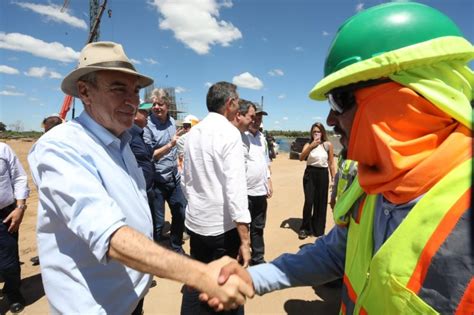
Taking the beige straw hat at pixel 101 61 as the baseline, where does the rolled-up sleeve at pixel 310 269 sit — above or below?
below

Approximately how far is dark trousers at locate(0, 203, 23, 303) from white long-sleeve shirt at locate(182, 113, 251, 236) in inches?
93.8

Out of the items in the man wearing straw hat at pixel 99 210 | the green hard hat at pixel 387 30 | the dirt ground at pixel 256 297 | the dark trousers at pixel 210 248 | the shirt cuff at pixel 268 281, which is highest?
the green hard hat at pixel 387 30

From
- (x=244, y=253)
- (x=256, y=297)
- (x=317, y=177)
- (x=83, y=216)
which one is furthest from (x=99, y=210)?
(x=317, y=177)

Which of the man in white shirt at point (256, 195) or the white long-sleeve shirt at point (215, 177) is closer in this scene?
the white long-sleeve shirt at point (215, 177)

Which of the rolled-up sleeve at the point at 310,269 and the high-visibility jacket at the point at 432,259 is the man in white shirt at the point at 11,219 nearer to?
the rolled-up sleeve at the point at 310,269

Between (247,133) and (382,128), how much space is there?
3850 mm

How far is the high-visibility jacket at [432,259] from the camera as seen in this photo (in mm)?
838

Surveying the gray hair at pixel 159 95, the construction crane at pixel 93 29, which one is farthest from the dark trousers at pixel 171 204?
the construction crane at pixel 93 29

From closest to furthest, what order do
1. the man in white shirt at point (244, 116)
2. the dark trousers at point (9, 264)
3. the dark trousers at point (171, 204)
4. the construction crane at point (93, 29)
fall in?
1. the dark trousers at point (9, 264)
2. the man in white shirt at point (244, 116)
3. the dark trousers at point (171, 204)
4. the construction crane at point (93, 29)

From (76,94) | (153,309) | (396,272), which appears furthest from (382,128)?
(153,309)

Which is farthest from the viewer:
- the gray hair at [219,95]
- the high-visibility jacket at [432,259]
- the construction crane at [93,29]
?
the construction crane at [93,29]

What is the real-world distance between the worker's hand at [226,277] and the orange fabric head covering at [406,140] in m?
0.87

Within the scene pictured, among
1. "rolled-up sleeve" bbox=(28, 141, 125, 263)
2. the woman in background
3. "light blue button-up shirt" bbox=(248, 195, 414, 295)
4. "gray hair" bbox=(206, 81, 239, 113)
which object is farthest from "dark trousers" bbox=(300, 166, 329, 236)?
"rolled-up sleeve" bbox=(28, 141, 125, 263)

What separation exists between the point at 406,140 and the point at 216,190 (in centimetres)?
202
